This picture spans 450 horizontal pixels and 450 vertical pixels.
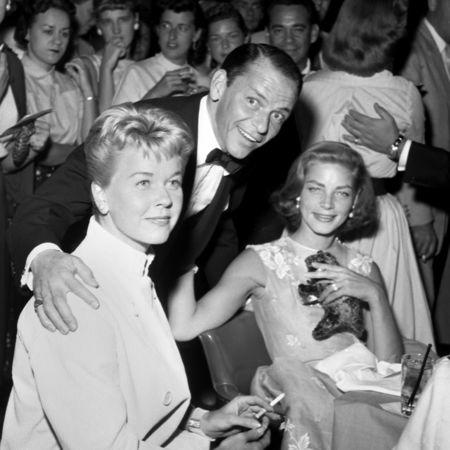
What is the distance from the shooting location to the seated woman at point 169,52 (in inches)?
A: 190

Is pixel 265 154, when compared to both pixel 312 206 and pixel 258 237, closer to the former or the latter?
pixel 258 237

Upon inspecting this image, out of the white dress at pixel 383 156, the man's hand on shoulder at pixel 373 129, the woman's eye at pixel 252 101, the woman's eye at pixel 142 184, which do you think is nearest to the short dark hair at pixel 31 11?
the white dress at pixel 383 156

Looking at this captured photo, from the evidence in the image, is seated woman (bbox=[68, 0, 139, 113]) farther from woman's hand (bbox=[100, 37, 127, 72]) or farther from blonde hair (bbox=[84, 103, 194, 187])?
blonde hair (bbox=[84, 103, 194, 187])

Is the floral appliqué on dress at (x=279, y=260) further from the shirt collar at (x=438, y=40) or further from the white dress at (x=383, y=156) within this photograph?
the shirt collar at (x=438, y=40)

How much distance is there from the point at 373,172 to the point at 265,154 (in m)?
0.85

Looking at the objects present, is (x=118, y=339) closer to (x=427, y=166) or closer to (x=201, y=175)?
(x=201, y=175)

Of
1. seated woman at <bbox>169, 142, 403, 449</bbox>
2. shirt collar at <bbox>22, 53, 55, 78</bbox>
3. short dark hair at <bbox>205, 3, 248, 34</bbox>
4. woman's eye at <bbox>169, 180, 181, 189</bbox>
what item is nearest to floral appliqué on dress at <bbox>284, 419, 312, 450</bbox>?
seated woman at <bbox>169, 142, 403, 449</bbox>

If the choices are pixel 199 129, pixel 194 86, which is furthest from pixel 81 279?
pixel 194 86

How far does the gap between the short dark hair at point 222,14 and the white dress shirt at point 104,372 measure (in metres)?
3.41

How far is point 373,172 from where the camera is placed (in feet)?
12.3

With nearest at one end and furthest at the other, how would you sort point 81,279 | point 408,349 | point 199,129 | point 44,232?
point 81,279
point 44,232
point 199,129
point 408,349

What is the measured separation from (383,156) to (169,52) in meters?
1.72

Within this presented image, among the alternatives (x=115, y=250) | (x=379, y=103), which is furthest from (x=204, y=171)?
(x=379, y=103)

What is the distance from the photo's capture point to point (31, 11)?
4.58 meters
